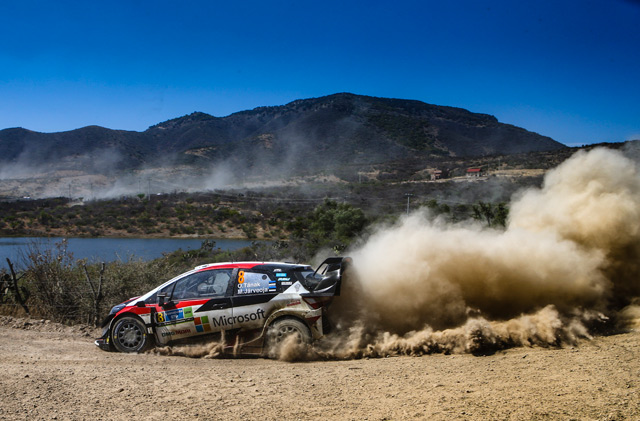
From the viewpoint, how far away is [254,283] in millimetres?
8094

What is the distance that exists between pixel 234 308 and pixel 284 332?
2.99 ft

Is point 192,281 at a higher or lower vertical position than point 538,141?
lower

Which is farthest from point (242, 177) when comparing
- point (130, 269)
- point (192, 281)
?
point (192, 281)

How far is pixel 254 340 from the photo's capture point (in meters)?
7.90

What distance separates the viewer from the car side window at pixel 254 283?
802 centimetres

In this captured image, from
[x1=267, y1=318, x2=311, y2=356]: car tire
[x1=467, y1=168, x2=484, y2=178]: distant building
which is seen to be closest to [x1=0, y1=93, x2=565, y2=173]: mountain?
[x1=467, y1=168, x2=484, y2=178]: distant building

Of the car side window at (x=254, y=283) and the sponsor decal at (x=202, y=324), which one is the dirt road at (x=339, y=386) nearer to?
the sponsor decal at (x=202, y=324)

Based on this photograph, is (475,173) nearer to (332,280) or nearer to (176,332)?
(332,280)

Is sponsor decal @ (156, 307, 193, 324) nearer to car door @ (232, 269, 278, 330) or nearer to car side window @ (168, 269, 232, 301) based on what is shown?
car side window @ (168, 269, 232, 301)

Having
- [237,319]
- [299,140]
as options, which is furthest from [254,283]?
[299,140]

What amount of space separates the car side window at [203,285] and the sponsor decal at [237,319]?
15.9 inches

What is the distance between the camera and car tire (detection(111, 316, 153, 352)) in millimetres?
8352

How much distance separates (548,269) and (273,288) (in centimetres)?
488

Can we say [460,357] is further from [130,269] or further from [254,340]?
[130,269]
